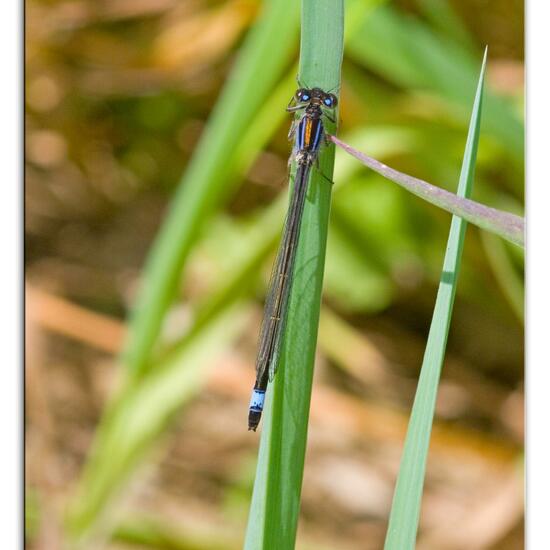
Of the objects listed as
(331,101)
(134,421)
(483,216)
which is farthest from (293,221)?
(134,421)

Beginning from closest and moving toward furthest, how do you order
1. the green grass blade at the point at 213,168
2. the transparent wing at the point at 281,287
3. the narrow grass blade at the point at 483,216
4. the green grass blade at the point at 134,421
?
the narrow grass blade at the point at 483,216 → the transparent wing at the point at 281,287 → the green grass blade at the point at 213,168 → the green grass blade at the point at 134,421

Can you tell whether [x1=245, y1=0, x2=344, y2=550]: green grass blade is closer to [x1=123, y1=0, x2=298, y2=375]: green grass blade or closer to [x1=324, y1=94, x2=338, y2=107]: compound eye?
[x1=324, y1=94, x2=338, y2=107]: compound eye

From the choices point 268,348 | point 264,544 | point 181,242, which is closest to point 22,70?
point 181,242

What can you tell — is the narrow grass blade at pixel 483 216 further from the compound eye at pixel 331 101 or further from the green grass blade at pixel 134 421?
the green grass blade at pixel 134 421

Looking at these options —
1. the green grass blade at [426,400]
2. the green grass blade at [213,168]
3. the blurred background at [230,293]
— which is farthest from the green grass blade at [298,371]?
the blurred background at [230,293]

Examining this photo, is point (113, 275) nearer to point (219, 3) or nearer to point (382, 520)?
point (219, 3)

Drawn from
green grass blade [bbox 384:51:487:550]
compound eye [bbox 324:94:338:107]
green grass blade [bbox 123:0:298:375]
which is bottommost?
green grass blade [bbox 384:51:487:550]

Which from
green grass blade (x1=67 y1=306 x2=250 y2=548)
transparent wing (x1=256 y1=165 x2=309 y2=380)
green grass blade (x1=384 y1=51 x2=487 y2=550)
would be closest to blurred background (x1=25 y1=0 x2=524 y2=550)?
green grass blade (x1=67 y1=306 x2=250 y2=548)
